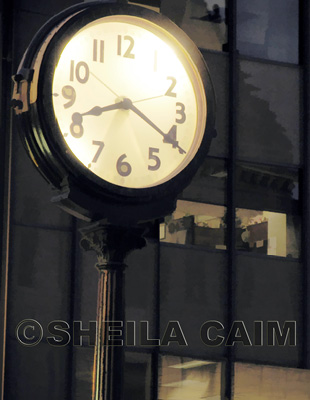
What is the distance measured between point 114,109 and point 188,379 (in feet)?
30.3

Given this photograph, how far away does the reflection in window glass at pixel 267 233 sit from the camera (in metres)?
14.3

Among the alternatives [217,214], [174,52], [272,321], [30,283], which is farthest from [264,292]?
[174,52]

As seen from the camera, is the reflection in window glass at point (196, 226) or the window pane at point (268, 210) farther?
the window pane at point (268, 210)

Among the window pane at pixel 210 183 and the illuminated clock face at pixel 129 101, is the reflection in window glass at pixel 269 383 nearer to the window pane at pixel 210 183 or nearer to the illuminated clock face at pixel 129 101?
the window pane at pixel 210 183

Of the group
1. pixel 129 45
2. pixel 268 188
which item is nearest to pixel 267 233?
pixel 268 188

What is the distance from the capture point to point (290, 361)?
1441cm

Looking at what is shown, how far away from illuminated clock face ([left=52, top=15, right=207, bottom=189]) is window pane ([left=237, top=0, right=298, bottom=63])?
1023 centimetres

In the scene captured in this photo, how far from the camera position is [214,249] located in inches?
547

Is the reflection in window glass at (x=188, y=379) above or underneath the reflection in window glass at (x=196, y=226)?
underneath

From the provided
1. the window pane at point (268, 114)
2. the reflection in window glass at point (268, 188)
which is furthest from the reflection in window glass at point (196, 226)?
the window pane at point (268, 114)

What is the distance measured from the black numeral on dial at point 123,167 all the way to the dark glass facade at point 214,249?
25.4 ft

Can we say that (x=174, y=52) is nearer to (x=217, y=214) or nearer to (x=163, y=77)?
(x=163, y=77)

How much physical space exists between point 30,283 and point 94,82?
7.95 meters

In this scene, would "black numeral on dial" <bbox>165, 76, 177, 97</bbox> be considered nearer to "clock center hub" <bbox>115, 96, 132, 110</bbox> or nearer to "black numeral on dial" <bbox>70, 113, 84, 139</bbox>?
"clock center hub" <bbox>115, 96, 132, 110</bbox>
